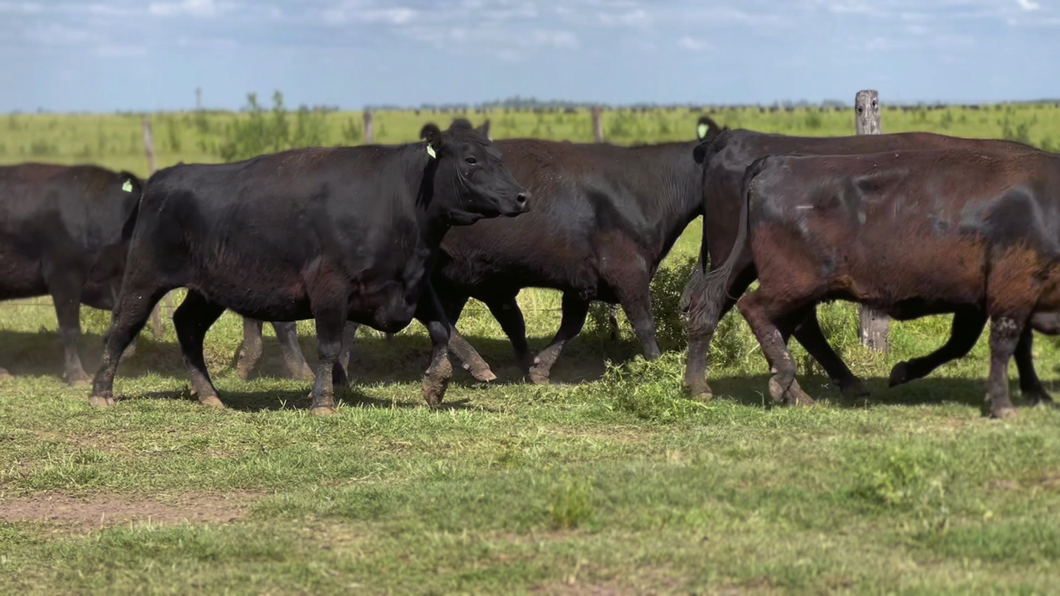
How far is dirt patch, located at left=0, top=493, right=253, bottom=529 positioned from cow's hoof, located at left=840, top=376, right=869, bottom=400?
4409mm

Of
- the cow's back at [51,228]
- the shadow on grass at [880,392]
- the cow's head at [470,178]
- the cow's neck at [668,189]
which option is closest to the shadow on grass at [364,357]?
the cow's back at [51,228]

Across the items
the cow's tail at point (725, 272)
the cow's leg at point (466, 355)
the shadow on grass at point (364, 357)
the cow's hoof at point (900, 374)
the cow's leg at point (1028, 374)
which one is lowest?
the shadow on grass at point (364, 357)

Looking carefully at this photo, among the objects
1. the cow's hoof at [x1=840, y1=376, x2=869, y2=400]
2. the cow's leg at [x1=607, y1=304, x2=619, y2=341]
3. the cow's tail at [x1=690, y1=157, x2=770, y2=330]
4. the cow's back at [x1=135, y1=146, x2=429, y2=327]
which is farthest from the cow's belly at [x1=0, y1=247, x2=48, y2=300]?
the cow's hoof at [x1=840, y1=376, x2=869, y2=400]

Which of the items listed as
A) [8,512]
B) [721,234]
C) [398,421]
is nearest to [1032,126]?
[721,234]

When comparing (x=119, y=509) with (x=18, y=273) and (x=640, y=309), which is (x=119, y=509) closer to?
(x=640, y=309)

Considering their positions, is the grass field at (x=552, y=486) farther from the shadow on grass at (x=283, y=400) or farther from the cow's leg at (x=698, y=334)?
the cow's leg at (x=698, y=334)

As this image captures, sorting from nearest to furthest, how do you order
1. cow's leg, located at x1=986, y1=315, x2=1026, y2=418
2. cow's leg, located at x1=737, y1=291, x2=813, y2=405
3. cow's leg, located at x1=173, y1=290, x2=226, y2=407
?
cow's leg, located at x1=986, y1=315, x2=1026, y2=418, cow's leg, located at x1=737, y1=291, x2=813, y2=405, cow's leg, located at x1=173, y1=290, x2=226, y2=407

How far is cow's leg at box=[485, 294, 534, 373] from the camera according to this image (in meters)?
12.1

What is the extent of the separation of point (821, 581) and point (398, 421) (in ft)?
14.2

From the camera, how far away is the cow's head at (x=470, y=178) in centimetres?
984

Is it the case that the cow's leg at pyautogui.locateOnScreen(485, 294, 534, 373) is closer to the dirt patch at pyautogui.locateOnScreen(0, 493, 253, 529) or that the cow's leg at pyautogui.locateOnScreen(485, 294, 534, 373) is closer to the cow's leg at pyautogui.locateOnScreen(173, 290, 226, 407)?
the cow's leg at pyautogui.locateOnScreen(173, 290, 226, 407)

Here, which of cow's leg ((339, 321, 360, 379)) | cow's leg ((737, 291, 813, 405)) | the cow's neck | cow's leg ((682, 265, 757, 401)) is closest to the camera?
cow's leg ((737, 291, 813, 405))

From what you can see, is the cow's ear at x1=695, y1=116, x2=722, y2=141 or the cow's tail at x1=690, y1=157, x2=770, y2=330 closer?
the cow's tail at x1=690, y1=157, x2=770, y2=330

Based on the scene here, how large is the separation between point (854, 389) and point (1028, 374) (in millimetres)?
1287
